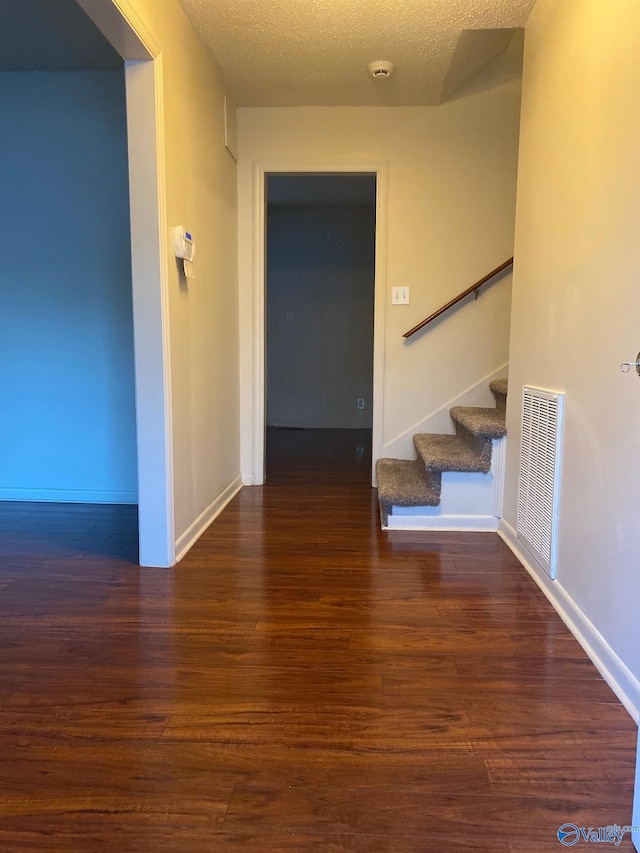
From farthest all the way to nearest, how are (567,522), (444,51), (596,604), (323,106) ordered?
(323,106)
(444,51)
(567,522)
(596,604)

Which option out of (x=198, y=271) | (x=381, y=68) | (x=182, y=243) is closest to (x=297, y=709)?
(x=182, y=243)

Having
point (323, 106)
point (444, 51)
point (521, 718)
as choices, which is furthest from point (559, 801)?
point (323, 106)

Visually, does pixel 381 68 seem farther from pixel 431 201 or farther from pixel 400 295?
pixel 400 295

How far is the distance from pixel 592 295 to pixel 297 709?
4.64ft

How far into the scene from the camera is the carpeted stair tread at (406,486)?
2.63 meters

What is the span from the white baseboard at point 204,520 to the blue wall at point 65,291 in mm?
522

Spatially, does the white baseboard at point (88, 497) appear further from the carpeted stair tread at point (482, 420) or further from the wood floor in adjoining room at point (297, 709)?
the carpeted stair tread at point (482, 420)

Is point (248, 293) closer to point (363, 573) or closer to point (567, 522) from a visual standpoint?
point (363, 573)

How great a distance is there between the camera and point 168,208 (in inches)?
83.4

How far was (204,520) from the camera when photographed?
2684mm

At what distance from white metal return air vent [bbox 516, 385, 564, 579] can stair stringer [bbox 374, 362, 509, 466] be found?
44.4 inches

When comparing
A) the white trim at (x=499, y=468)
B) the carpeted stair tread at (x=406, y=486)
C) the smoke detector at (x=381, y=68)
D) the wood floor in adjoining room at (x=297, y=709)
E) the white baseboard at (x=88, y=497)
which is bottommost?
the wood floor in adjoining room at (x=297, y=709)

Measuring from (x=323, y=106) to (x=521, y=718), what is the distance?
3.30 meters

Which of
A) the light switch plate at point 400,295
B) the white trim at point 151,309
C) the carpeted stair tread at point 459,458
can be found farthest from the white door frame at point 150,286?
the light switch plate at point 400,295
